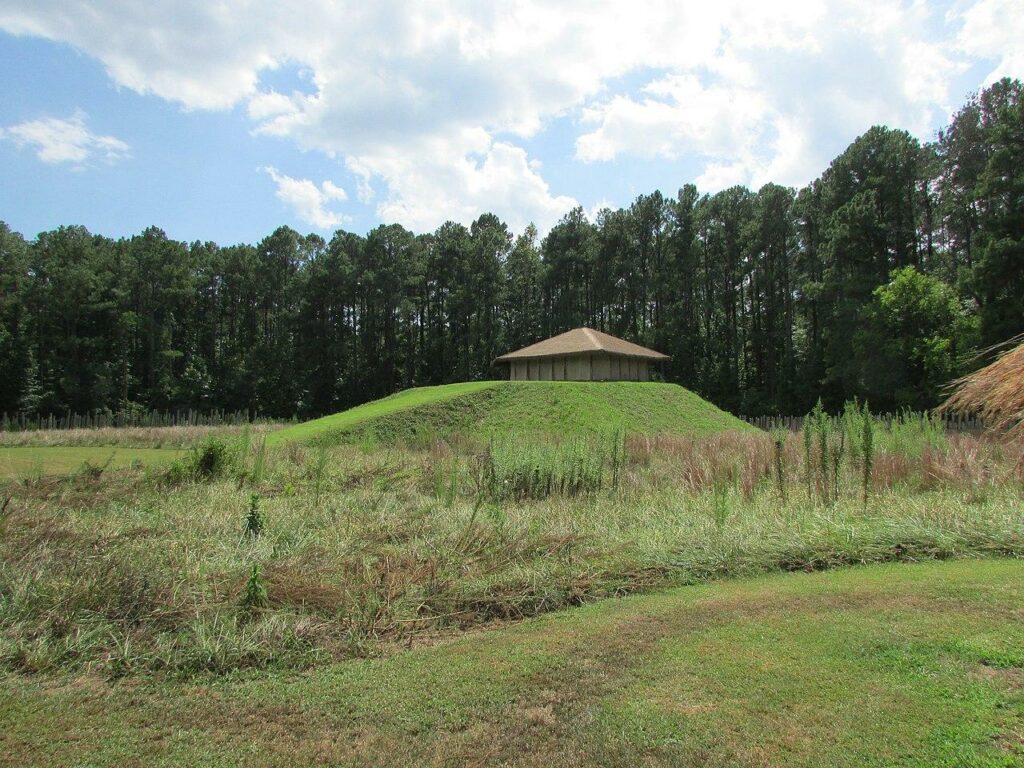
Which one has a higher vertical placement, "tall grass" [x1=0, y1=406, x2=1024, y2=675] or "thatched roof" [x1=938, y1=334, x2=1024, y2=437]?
"thatched roof" [x1=938, y1=334, x2=1024, y2=437]

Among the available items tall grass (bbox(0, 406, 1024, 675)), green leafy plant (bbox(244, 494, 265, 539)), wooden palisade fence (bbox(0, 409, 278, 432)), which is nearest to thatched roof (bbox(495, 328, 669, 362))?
wooden palisade fence (bbox(0, 409, 278, 432))

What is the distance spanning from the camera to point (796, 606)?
4793 millimetres

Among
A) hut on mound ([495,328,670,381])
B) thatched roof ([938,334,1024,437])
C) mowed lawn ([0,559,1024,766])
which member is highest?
hut on mound ([495,328,670,381])

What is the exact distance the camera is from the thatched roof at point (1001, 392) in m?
3.12

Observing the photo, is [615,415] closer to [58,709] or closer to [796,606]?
[796,606]

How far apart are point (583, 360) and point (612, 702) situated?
30384 mm

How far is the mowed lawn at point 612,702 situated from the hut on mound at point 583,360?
28486mm

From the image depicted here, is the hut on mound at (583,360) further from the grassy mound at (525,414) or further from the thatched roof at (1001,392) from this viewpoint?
the thatched roof at (1001,392)

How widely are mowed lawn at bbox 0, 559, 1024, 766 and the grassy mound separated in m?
15.4

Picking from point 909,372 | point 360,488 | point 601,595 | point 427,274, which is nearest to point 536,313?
point 427,274

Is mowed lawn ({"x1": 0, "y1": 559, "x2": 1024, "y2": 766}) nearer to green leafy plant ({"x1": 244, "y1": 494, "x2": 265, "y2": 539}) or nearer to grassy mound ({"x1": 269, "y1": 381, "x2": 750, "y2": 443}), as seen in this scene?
green leafy plant ({"x1": 244, "y1": 494, "x2": 265, "y2": 539})

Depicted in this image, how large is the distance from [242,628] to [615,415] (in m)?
19.8

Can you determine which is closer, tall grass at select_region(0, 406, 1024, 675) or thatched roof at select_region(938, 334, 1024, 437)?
thatched roof at select_region(938, 334, 1024, 437)

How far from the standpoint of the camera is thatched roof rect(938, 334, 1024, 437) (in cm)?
312
